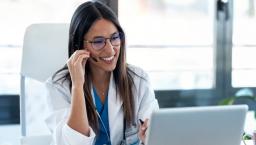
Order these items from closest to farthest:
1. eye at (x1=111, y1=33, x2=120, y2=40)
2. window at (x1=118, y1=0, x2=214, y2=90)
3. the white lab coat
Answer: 1. the white lab coat
2. eye at (x1=111, y1=33, x2=120, y2=40)
3. window at (x1=118, y1=0, x2=214, y2=90)

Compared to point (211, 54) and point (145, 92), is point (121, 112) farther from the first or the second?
point (211, 54)

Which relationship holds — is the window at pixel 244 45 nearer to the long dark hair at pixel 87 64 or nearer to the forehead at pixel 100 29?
the long dark hair at pixel 87 64

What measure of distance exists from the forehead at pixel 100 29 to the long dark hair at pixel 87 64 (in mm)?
14

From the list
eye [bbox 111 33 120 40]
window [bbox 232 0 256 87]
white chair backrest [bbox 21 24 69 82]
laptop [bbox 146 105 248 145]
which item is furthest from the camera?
window [bbox 232 0 256 87]

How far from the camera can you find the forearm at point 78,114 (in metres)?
1.37

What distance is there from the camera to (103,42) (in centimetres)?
149

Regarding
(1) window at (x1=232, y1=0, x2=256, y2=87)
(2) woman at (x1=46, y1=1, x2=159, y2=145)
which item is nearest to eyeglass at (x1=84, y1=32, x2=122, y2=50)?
(2) woman at (x1=46, y1=1, x2=159, y2=145)

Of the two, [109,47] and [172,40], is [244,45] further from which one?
[109,47]

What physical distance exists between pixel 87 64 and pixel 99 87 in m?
0.11

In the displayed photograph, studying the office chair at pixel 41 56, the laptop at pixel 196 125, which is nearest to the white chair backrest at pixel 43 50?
the office chair at pixel 41 56

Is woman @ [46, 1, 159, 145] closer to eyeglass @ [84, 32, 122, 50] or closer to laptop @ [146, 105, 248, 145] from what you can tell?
eyeglass @ [84, 32, 122, 50]

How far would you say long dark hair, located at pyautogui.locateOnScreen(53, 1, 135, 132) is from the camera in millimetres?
1504

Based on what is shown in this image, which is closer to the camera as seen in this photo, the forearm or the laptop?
the laptop

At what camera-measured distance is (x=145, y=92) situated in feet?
5.33
